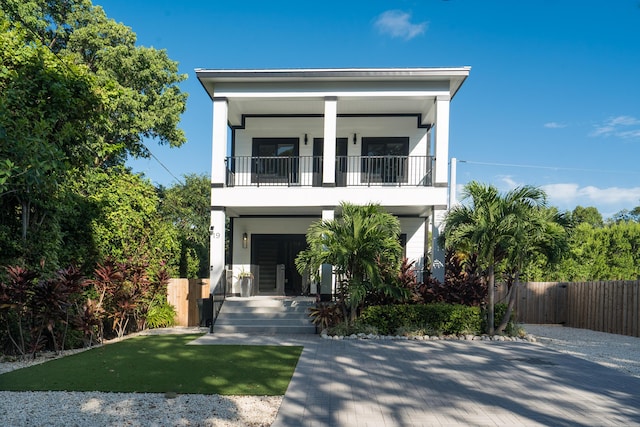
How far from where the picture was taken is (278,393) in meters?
5.72

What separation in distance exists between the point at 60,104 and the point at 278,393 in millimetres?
6993

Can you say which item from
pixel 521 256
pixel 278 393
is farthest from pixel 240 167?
pixel 278 393


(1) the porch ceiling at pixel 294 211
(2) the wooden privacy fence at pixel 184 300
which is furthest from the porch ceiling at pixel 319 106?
(2) the wooden privacy fence at pixel 184 300

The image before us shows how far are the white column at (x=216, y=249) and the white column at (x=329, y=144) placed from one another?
A: 10.9 feet

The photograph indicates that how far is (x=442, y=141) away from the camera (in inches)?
496

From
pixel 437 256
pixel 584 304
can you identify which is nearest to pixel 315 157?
pixel 437 256

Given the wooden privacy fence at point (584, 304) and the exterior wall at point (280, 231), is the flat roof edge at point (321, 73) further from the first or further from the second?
the wooden privacy fence at point (584, 304)

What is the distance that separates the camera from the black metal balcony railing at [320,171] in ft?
49.7

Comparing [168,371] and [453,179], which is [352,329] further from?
[453,179]

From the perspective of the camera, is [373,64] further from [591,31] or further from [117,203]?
[117,203]

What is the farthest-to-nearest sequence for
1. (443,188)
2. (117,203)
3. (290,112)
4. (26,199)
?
(290,112), (443,188), (117,203), (26,199)

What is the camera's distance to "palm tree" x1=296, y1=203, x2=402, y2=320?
10758 millimetres

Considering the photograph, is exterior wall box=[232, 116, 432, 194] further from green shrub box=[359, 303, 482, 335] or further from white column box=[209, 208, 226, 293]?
green shrub box=[359, 303, 482, 335]

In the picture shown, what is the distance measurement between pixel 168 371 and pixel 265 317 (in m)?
5.44
